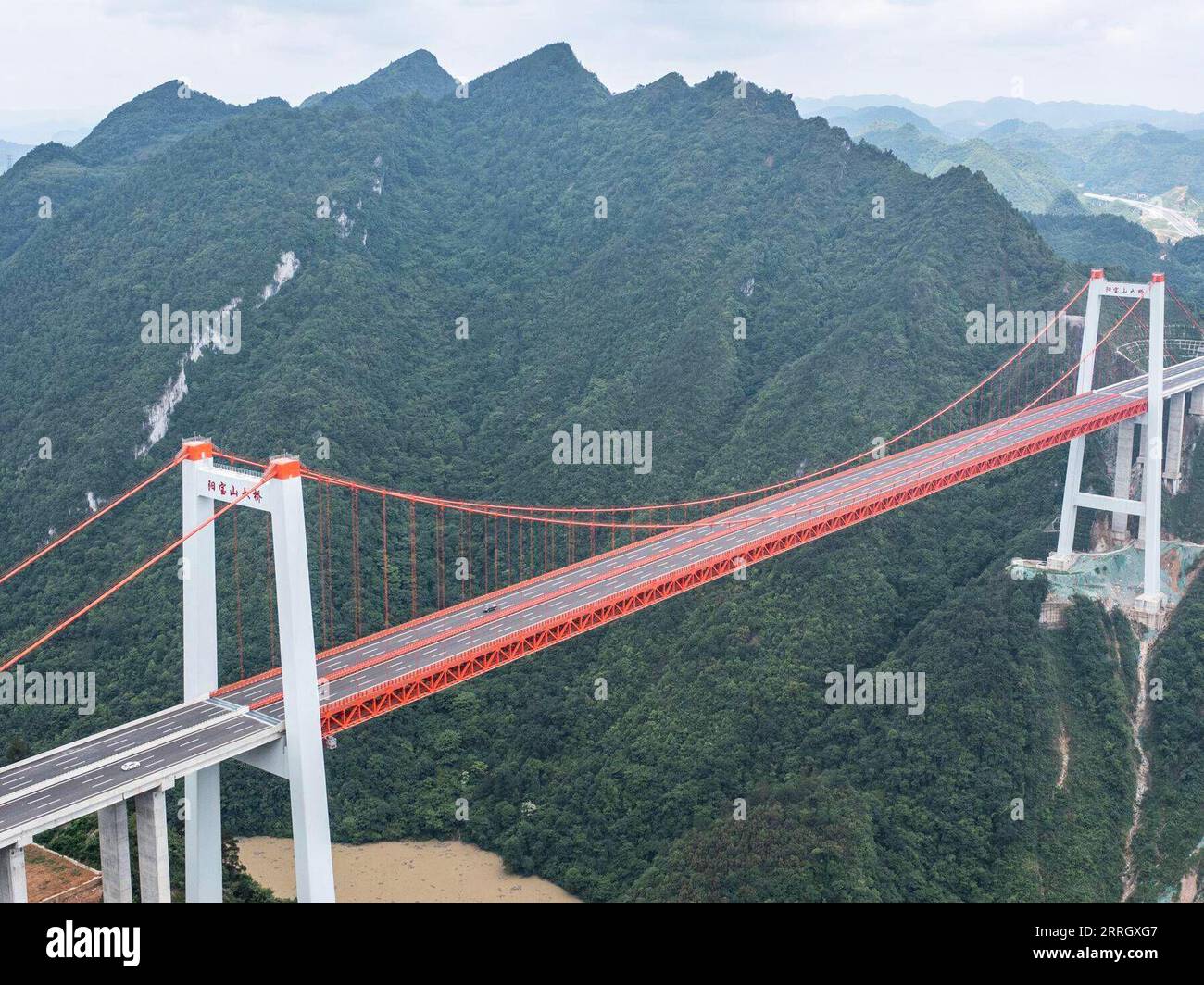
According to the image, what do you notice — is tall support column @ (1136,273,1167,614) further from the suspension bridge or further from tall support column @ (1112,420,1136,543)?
tall support column @ (1112,420,1136,543)

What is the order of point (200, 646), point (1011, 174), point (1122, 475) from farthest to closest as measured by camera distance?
point (1011, 174) < point (1122, 475) < point (200, 646)

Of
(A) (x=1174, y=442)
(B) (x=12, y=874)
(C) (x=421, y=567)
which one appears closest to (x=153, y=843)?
(B) (x=12, y=874)

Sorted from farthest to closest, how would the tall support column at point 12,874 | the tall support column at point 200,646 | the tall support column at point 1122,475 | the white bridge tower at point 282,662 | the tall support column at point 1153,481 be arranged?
the tall support column at point 1122,475 → the tall support column at point 1153,481 → the tall support column at point 200,646 → the white bridge tower at point 282,662 → the tall support column at point 12,874

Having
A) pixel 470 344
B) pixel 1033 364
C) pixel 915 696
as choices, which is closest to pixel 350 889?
pixel 915 696

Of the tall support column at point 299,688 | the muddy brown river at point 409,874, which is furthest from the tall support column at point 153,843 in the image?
the muddy brown river at point 409,874

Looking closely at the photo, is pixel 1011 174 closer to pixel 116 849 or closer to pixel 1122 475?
pixel 1122 475

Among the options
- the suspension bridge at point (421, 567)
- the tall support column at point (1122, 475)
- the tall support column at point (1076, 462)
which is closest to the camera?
the suspension bridge at point (421, 567)

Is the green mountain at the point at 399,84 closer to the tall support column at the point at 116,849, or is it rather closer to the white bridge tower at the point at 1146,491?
the white bridge tower at the point at 1146,491
